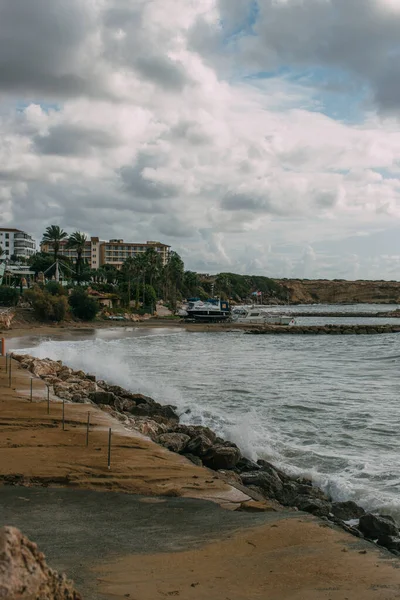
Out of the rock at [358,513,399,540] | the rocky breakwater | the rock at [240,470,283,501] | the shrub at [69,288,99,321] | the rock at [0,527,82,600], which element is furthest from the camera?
the rocky breakwater

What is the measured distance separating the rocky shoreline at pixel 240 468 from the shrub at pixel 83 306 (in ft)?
184

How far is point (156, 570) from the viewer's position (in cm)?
610

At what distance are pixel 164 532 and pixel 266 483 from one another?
12.9 feet

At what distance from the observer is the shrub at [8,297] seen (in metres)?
75.1

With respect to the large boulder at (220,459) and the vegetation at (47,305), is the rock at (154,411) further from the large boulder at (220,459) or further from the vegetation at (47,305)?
the vegetation at (47,305)

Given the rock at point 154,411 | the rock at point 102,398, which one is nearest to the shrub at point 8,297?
the rock at point 102,398

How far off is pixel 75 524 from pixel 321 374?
27.4 meters

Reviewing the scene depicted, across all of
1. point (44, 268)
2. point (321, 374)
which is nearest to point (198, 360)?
point (321, 374)

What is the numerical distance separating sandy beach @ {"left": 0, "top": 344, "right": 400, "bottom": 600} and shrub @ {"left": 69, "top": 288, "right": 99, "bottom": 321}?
210 feet

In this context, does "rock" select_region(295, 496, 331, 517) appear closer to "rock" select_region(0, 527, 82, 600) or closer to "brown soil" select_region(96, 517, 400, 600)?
"brown soil" select_region(96, 517, 400, 600)

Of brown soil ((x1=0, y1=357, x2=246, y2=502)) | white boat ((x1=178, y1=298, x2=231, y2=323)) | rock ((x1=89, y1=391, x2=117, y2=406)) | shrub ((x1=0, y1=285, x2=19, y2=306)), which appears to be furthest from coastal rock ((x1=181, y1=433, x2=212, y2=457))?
white boat ((x1=178, y1=298, x2=231, y2=323))

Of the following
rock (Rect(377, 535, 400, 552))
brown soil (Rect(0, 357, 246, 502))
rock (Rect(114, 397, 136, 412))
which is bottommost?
rock (Rect(114, 397, 136, 412))

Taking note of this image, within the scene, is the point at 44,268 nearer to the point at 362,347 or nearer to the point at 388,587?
the point at 362,347

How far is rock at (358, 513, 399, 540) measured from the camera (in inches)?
361
